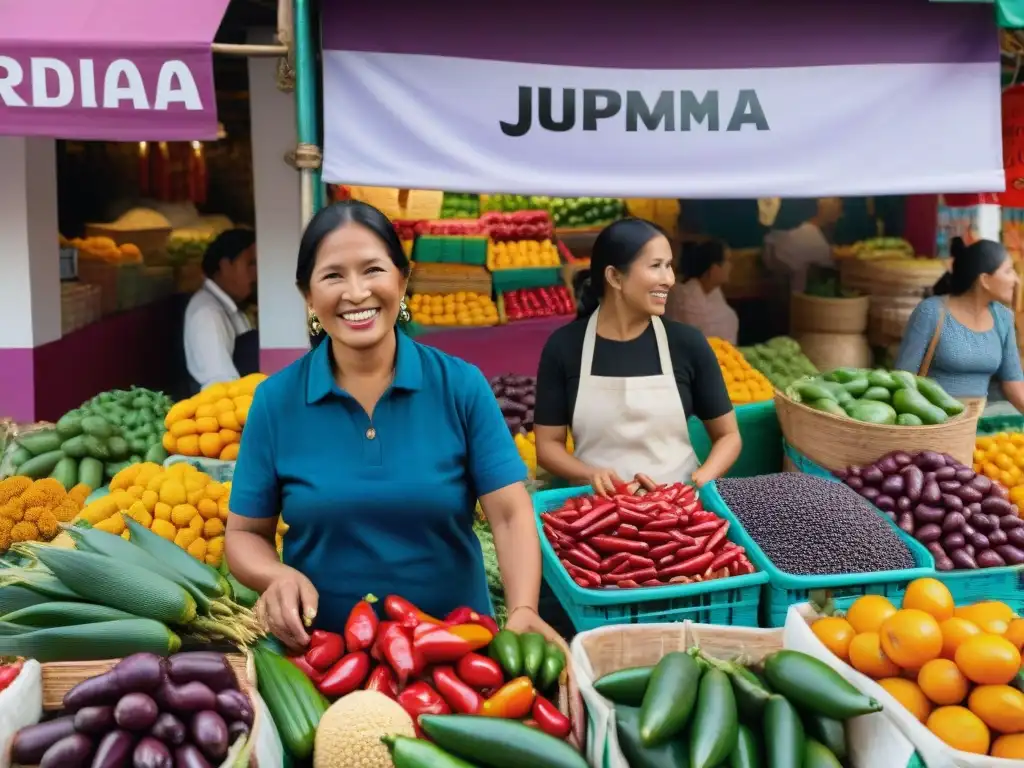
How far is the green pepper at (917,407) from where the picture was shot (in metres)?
3.85

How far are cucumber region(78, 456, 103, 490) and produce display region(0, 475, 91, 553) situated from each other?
1.30ft

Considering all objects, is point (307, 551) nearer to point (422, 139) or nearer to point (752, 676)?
point (752, 676)

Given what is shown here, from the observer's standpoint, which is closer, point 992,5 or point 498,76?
point 498,76

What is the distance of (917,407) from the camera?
3875mm

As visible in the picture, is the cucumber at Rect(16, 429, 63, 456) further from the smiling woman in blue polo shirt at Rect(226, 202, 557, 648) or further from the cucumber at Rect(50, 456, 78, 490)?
the smiling woman in blue polo shirt at Rect(226, 202, 557, 648)

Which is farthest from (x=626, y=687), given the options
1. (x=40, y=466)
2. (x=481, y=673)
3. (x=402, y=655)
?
(x=40, y=466)

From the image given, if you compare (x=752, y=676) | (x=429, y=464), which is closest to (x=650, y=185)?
(x=429, y=464)

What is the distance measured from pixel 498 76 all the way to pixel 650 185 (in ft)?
2.67

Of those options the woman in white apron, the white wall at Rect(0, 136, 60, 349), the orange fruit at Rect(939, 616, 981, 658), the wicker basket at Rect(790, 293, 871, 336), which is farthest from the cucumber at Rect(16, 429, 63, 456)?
the wicker basket at Rect(790, 293, 871, 336)

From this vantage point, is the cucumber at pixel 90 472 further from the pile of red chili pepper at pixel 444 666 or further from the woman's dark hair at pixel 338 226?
the pile of red chili pepper at pixel 444 666

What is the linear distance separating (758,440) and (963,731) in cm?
274

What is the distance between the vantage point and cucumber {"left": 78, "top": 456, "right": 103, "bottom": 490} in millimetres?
4215

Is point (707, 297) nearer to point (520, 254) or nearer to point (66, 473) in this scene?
point (520, 254)

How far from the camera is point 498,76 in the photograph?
4.09m
